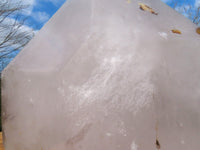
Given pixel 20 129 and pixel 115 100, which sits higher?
pixel 115 100

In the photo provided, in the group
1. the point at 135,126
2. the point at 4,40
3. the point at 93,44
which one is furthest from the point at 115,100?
the point at 4,40

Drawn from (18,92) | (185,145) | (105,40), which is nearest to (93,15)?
(105,40)

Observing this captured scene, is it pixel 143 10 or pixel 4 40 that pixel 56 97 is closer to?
pixel 143 10

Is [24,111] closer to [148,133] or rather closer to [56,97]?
[56,97]

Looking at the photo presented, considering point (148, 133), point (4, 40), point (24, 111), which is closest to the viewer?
point (148, 133)

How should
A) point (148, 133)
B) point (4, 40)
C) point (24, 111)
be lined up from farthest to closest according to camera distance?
point (4, 40)
point (24, 111)
point (148, 133)


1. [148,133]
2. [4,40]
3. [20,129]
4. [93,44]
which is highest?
[93,44]

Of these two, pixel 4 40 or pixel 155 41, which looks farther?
pixel 4 40
